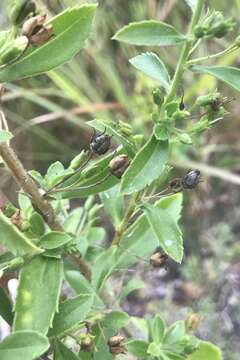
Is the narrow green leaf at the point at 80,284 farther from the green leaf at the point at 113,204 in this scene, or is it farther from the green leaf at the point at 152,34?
the green leaf at the point at 152,34

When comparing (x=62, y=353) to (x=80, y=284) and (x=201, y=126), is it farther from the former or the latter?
(x=201, y=126)

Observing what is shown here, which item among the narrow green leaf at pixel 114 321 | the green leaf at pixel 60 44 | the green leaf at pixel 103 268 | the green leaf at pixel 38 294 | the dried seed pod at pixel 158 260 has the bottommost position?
the narrow green leaf at pixel 114 321

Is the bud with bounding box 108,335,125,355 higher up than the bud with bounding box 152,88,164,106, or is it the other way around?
the bud with bounding box 152,88,164,106

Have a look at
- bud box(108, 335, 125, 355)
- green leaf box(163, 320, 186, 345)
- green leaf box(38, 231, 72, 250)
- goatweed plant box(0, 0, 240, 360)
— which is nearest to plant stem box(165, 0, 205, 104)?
goatweed plant box(0, 0, 240, 360)

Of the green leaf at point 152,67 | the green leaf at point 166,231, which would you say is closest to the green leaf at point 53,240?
the green leaf at point 166,231

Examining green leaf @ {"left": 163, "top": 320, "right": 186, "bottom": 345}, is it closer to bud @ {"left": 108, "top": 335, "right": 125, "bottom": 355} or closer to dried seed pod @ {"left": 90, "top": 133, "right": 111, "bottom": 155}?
bud @ {"left": 108, "top": 335, "right": 125, "bottom": 355}

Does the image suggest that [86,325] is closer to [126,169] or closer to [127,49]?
[126,169]

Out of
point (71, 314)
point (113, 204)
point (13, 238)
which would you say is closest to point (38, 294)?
point (71, 314)
